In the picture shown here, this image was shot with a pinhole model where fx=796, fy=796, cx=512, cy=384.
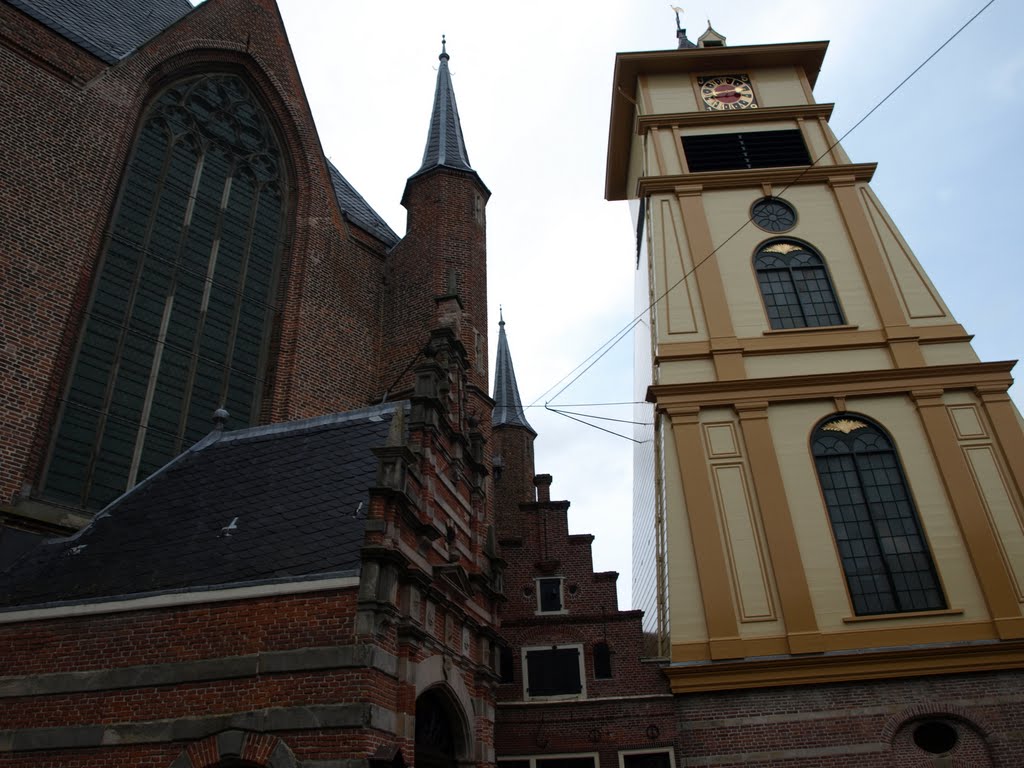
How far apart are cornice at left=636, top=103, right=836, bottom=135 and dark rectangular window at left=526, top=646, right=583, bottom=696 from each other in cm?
1289

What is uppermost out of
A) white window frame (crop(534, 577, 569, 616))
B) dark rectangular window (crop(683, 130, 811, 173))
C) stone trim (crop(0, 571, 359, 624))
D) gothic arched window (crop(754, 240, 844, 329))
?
dark rectangular window (crop(683, 130, 811, 173))

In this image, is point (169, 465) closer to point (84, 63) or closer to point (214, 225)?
point (214, 225)

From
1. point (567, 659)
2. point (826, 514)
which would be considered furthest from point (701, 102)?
point (567, 659)

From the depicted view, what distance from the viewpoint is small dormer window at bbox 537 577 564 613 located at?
16812 millimetres

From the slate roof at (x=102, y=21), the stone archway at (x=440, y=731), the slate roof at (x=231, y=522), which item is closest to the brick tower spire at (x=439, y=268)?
the slate roof at (x=231, y=522)

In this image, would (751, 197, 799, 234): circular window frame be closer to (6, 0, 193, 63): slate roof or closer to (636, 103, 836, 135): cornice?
(636, 103, 836, 135): cornice

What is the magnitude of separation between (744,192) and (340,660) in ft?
48.8

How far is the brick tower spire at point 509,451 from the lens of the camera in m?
25.4

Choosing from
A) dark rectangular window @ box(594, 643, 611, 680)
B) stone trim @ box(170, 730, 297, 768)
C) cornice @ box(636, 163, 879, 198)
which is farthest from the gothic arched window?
stone trim @ box(170, 730, 297, 768)

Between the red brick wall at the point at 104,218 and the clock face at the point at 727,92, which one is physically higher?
the clock face at the point at 727,92

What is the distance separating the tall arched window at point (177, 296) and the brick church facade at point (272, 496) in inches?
2.1

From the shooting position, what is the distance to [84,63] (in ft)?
49.4

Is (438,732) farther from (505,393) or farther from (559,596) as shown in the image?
(505,393)

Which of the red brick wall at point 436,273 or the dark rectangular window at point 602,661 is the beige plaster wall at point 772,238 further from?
the dark rectangular window at point 602,661
